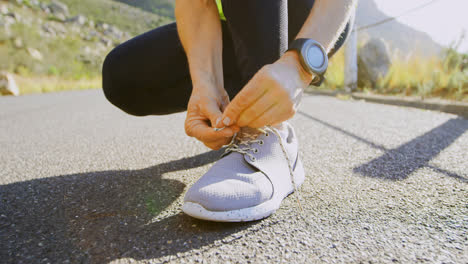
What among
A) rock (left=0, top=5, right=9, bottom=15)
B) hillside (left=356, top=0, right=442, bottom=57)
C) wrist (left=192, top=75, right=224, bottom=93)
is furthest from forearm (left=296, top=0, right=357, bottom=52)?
rock (left=0, top=5, right=9, bottom=15)

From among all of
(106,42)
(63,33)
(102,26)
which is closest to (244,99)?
(63,33)

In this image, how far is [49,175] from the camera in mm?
1103

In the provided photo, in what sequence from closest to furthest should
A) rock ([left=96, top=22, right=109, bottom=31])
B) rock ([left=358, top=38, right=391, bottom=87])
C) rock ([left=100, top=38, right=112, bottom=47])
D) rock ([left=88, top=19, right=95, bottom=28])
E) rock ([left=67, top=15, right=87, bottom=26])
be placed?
rock ([left=358, top=38, right=391, bottom=87]), rock ([left=100, top=38, right=112, bottom=47]), rock ([left=67, top=15, right=87, bottom=26]), rock ([left=88, top=19, right=95, bottom=28]), rock ([left=96, top=22, right=109, bottom=31])

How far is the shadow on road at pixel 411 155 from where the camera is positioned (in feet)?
3.24

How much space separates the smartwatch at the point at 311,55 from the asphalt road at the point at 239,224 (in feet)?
1.17

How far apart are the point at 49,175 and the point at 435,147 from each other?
1.63 meters

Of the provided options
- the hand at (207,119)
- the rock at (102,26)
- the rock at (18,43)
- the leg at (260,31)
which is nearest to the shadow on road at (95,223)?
the hand at (207,119)

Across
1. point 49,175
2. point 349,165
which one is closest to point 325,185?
point 349,165

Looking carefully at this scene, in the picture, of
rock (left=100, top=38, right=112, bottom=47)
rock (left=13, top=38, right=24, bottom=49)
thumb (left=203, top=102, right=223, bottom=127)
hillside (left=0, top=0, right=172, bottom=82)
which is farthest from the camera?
rock (left=100, top=38, right=112, bottom=47)

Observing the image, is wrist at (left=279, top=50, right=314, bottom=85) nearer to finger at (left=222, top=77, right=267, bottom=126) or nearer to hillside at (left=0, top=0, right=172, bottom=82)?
finger at (left=222, top=77, right=267, bottom=126)

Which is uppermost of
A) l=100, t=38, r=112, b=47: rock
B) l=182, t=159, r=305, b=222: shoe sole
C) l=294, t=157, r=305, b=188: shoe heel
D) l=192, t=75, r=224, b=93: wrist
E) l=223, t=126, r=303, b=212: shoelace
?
l=192, t=75, r=224, b=93: wrist

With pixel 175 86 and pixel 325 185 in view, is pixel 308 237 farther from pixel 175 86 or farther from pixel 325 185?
pixel 175 86

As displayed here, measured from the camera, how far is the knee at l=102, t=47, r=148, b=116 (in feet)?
4.09

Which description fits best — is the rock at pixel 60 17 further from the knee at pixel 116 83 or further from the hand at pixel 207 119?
the hand at pixel 207 119
